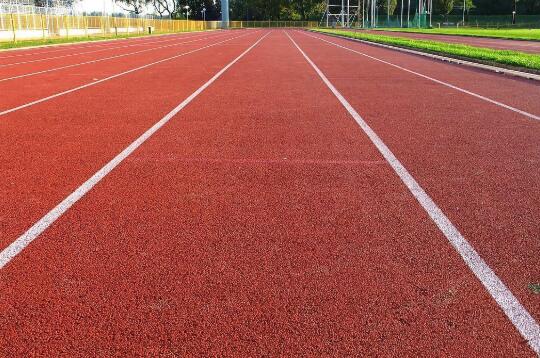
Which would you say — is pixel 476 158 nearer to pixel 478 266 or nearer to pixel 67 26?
pixel 478 266

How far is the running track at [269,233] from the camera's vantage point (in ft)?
9.61

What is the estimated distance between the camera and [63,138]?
7.63 meters

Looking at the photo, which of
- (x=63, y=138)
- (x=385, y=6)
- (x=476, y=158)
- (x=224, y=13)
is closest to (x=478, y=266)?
(x=476, y=158)

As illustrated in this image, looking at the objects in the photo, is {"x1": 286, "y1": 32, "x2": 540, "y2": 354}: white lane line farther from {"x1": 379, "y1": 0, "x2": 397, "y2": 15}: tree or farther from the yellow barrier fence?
{"x1": 379, "y1": 0, "x2": 397, "y2": 15}: tree

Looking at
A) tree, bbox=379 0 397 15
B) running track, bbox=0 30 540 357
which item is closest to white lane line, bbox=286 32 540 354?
running track, bbox=0 30 540 357

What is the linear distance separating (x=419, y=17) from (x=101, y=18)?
4549 cm

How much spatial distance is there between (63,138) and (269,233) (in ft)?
14.8

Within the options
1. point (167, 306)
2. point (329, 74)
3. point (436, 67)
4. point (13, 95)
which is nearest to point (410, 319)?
point (167, 306)

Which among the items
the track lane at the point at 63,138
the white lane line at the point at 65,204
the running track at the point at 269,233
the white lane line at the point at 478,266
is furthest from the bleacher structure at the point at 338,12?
the white lane line at the point at 478,266

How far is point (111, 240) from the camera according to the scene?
4145 mm

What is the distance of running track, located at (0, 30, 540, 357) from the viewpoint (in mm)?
2930

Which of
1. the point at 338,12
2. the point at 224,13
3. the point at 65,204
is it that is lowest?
the point at 65,204

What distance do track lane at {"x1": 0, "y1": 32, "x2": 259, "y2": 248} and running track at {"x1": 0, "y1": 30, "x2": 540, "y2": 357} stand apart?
0.04m

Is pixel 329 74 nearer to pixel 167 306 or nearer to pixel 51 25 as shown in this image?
pixel 167 306
